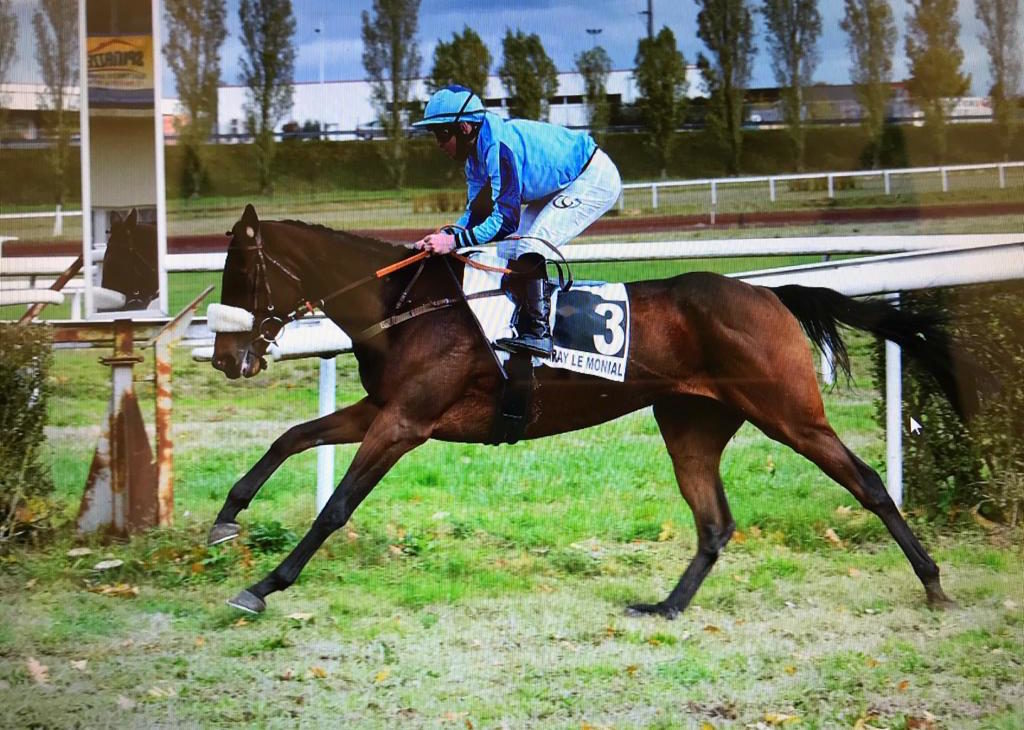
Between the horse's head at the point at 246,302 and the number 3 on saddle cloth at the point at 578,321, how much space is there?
54cm

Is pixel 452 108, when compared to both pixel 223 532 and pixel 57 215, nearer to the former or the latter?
pixel 57 215

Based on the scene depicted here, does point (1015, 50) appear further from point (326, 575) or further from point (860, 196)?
point (326, 575)

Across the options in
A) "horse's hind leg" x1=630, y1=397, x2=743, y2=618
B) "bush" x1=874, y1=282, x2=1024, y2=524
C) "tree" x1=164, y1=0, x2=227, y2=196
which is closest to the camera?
"tree" x1=164, y1=0, x2=227, y2=196

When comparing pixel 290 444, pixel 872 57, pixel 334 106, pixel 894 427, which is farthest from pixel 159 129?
pixel 894 427

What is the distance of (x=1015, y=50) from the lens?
3.40 m

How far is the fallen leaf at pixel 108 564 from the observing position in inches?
121

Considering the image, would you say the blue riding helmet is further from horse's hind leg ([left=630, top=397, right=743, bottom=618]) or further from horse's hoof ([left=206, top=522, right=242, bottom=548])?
horse's hoof ([left=206, top=522, right=242, bottom=548])

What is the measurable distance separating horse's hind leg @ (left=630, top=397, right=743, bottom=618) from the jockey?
18.5 inches

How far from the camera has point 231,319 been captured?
9.82 ft

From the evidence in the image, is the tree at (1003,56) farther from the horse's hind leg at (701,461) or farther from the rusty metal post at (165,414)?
the rusty metal post at (165,414)

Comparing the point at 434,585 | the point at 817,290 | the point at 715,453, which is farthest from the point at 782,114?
the point at 434,585

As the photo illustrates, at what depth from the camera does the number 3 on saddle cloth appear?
3.13 metres

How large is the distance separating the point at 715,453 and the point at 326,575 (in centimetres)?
118

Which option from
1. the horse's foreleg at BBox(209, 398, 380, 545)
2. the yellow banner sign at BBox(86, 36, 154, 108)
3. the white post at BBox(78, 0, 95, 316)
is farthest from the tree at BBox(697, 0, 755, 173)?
the white post at BBox(78, 0, 95, 316)
